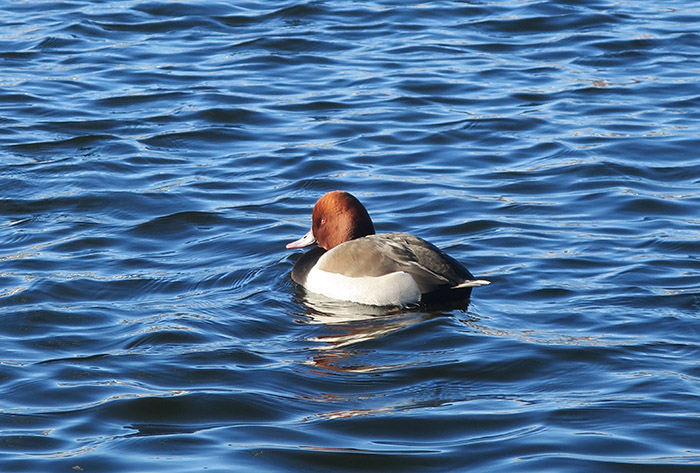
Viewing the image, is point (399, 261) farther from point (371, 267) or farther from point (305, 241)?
point (305, 241)

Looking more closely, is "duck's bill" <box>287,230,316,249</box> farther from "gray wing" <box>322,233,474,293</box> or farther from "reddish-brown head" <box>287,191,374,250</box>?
"gray wing" <box>322,233,474,293</box>

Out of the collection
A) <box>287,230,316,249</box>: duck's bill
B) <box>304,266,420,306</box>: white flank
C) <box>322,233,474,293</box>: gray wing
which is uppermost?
<box>322,233,474,293</box>: gray wing

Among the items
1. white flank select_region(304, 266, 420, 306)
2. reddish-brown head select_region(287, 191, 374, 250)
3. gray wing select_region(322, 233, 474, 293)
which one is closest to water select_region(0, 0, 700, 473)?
white flank select_region(304, 266, 420, 306)

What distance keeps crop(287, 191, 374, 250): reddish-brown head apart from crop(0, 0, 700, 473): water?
43 cm

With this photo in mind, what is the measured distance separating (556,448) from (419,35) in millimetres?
10279

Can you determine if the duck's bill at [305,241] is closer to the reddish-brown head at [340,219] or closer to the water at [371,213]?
the reddish-brown head at [340,219]

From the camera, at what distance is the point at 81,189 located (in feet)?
32.4

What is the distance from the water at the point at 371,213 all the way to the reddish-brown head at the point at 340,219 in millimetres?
426

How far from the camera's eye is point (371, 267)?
7.77 metres

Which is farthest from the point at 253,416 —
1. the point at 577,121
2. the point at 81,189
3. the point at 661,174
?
the point at 577,121

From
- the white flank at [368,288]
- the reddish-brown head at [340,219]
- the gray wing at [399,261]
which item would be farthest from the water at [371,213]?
the reddish-brown head at [340,219]

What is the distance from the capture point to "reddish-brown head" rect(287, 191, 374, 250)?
8.27 meters

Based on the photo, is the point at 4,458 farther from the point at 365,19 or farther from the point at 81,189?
the point at 365,19

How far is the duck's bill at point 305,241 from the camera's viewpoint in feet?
27.9
